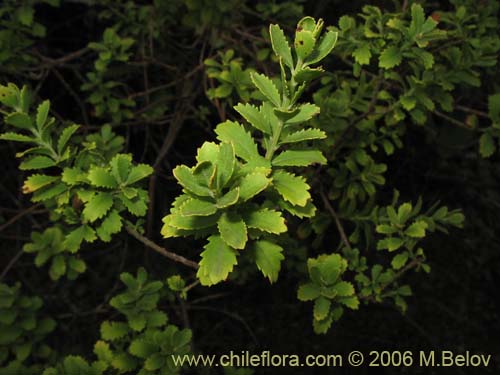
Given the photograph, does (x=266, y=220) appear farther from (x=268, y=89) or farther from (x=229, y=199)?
(x=268, y=89)

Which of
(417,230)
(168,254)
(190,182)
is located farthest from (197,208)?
(417,230)

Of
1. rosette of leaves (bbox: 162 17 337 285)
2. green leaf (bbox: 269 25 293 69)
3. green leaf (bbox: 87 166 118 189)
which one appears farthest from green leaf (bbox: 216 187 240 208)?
green leaf (bbox: 87 166 118 189)

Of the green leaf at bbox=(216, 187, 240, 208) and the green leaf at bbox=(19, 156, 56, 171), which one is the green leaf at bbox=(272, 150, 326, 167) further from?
the green leaf at bbox=(19, 156, 56, 171)

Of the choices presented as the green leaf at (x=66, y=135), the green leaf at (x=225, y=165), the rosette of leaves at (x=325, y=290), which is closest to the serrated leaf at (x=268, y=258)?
the green leaf at (x=225, y=165)

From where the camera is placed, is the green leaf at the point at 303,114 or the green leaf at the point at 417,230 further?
the green leaf at the point at 417,230

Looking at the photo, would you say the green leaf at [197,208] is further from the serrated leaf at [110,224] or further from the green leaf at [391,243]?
the green leaf at [391,243]

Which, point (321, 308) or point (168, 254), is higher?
point (168, 254)

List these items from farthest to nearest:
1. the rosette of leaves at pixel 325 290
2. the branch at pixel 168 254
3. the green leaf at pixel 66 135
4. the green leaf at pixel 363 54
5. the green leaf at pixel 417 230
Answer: the green leaf at pixel 417 230, the green leaf at pixel 363 54, the rosette of leaves at pixel 325 290, the green leaf at pixel 66 135, the branch at pixel 168 254
